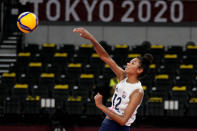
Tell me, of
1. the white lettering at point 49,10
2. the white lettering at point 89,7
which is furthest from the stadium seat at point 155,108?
the white lettering at point 49,10

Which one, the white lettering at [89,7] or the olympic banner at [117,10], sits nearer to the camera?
the olympic banner at [117,10]

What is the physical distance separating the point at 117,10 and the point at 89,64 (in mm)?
3068

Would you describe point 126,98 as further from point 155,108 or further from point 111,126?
point 155,108

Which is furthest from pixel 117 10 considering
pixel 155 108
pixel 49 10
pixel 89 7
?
pixel 155 108

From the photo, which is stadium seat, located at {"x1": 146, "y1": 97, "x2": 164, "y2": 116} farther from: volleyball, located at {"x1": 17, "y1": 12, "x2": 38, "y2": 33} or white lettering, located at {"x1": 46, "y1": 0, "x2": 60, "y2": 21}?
white lettering, located at {"x1": 46, "y1": 0, "x2": 60, "y2": 21}

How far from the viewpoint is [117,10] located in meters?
15.7

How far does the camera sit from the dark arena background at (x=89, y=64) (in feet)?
34.0

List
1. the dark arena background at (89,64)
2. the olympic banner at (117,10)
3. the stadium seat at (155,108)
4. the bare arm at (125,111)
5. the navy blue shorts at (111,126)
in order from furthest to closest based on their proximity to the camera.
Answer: the olympic banner at (117,10), the stadium seat at (155,108), the dark arena background at (89,64), the navy blue shorts at (111,126), the bare arm at (125,111)

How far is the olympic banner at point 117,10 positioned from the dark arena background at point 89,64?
4 centimetres

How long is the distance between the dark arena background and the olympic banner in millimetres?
39

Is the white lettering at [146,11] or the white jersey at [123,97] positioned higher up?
the white lettering at [146,11]

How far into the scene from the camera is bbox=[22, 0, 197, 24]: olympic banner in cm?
1565

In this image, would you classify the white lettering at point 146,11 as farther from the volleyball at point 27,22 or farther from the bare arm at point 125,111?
the bare arm at point 125,111

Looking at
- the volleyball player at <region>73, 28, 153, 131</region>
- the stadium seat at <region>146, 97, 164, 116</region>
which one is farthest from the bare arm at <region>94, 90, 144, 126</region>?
the stadium seat at <region>146, 97, 164, 116</region>
